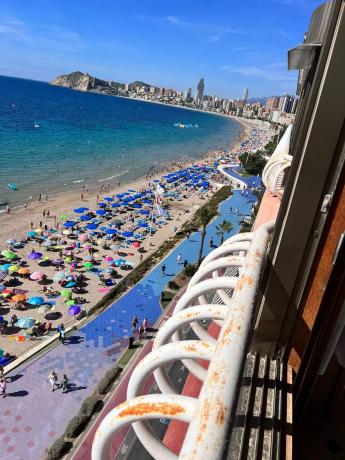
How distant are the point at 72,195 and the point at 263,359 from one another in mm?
46059

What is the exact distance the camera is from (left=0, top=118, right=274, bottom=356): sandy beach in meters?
21.5

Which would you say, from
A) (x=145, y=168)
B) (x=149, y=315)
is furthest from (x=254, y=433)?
(x=145, y=168)

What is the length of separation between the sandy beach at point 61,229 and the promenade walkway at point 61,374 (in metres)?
1.89

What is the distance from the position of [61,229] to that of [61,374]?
20419 mm

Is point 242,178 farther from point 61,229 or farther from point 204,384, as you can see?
point 204,384

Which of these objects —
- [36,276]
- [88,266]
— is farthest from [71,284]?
[88,266]

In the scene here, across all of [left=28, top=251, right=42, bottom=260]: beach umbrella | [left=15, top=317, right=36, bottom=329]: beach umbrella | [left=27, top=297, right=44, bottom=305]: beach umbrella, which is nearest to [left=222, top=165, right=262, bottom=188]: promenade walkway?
[left=28, top=251, right=42, bottom=260]: beach umbrella

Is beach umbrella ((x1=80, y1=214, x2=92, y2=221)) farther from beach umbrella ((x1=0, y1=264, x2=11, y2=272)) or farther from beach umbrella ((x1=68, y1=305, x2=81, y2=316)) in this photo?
beach umbrella ((x1=68, y1=305, x2=81, y2=316))

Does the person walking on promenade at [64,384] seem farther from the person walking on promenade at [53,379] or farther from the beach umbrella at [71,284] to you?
the beach umbrella at [71,284]

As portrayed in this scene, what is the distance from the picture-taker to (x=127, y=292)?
78.7 feet

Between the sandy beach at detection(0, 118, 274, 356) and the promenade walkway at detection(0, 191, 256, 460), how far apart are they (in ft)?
6.20

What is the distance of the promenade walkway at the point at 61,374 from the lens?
13.0m

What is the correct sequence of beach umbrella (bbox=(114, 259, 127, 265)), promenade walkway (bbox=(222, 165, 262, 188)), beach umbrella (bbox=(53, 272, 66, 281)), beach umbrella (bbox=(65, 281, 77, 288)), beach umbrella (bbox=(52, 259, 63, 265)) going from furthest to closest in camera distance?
promenade walkway (bbox=(222, 165, 262, 188)) < beach umbrella (bbox=(114, 259, 127, 265)) < beach umbrella (bbox=(52, 259, 63, 265)) < beach umbrella (bbox=(53, 272, 66, 281)) < beach umbrella (bbox=(65, 281, 77, 288))

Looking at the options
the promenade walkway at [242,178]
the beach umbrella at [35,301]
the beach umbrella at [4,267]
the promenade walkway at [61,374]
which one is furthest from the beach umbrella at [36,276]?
the promenade walkway at [242,178]
